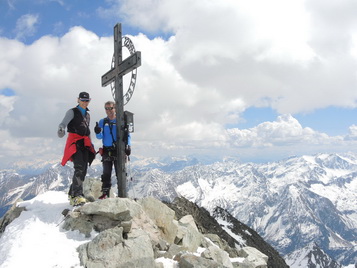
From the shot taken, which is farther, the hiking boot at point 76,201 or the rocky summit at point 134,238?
the hiking boot at point 76,201

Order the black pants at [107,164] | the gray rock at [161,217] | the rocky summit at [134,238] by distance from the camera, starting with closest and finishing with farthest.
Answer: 1. the rocky summit at [134,238]
2. the gray rock at [161,217]
3. the black pants at [107,164]

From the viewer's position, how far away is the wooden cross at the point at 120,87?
40.3 feet

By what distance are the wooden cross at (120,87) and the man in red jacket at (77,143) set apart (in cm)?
167

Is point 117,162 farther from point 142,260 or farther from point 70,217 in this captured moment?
point 142,260

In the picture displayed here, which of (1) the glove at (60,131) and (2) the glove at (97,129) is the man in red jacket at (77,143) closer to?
(1) the glove at (60,131)

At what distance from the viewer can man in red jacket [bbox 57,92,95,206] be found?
11000 mm

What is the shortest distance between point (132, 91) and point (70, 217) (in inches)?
240

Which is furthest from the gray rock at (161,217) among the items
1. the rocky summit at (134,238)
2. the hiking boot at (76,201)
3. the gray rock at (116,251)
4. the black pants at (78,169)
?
the black pants at (78,169)

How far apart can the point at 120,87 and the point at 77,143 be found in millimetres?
3574

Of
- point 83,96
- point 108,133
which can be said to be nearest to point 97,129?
point 108,133

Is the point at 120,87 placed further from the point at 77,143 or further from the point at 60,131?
the point at 60,131

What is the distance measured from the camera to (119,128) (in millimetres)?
12672

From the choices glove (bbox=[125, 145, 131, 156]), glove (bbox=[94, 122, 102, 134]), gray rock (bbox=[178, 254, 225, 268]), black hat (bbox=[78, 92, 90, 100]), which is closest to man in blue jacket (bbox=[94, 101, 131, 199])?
glove (bbox=[125, 145, 131, 156])

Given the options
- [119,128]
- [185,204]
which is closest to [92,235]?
[119,128]
